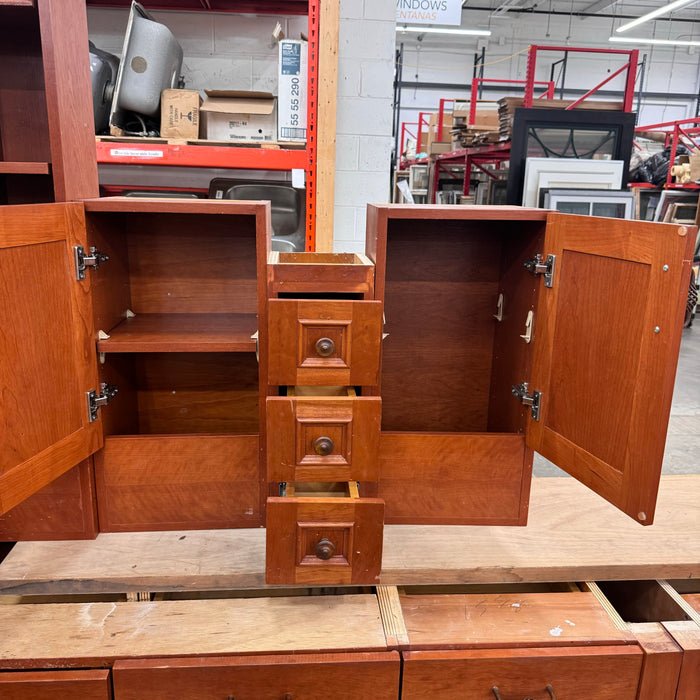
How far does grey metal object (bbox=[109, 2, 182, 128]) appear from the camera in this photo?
2.39 metres

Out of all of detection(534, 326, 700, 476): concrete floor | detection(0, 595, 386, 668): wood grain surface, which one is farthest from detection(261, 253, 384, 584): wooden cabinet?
detection(534, 326, 700, 476): concrete floor

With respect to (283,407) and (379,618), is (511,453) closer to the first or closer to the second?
(379,618)

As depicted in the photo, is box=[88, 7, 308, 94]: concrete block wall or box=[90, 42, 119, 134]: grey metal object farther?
box=[88, 7, 308, 94]: concrete block wall

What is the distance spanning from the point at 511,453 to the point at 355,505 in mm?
463

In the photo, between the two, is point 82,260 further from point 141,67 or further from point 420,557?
point 141,67

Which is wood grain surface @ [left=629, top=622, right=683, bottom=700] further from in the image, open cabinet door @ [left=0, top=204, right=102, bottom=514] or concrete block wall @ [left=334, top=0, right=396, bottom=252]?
concrete block wall @ [left=334, top=0, right=396, bottom=252]

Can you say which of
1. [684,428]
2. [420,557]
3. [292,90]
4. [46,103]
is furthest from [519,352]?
[684,428]

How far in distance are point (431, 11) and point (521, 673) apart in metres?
4.58

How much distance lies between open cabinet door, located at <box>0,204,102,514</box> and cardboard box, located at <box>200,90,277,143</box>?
1.61 metres

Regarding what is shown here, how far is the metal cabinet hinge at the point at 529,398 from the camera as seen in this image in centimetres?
120

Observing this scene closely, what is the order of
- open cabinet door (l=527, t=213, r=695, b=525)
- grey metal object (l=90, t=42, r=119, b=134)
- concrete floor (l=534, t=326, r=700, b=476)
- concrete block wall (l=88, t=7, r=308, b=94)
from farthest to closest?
concrete block wall (l=88, t=7, r=308, b=94) < grey metal object (l=90, t=42, r=119, b=134) < concrete floor (l=534, t=326, r=700, b=476) < open cabinet door (l=527, t=213, r=695, b=525)

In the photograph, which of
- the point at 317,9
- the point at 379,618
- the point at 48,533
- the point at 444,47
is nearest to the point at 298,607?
the point at 379,618

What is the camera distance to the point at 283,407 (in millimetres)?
948

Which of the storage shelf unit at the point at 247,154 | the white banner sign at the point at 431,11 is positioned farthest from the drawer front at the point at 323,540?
the white banner sign at the point at 431,11
